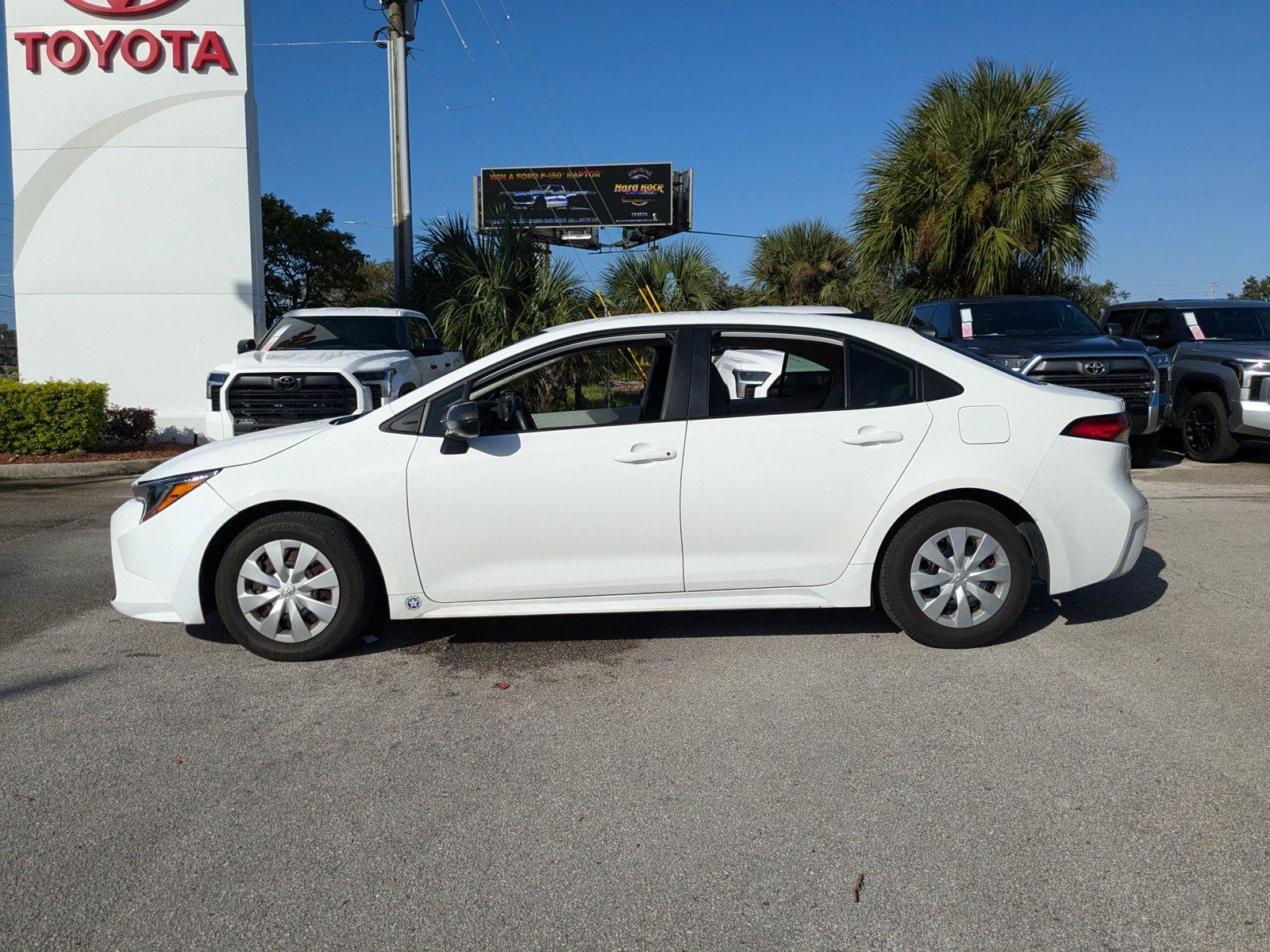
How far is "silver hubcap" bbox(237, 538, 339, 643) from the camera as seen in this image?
492 cm

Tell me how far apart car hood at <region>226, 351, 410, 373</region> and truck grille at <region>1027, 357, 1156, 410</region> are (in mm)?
6797

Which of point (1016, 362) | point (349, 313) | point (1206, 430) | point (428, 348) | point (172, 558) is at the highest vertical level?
point (349, 313)

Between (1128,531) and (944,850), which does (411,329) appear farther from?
(944,850)

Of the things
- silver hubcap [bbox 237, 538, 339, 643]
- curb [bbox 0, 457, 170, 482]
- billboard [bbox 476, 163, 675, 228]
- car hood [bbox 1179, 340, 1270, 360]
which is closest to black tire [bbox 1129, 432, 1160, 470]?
car hood [bbox 1179, 340, 1270, 360]

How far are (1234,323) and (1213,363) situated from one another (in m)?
1.38

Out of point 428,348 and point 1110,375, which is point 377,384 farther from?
point 1110,375

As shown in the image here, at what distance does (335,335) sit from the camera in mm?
12469

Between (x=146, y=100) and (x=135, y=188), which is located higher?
(x=146, y=100)

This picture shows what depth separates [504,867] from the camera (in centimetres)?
314

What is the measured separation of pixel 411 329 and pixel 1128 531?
386 inches

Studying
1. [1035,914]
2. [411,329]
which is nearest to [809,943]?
[1035,914]

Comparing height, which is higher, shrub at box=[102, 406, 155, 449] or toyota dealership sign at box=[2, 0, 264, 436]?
toyota dealership sign at box=[2, 0, 264, 436]

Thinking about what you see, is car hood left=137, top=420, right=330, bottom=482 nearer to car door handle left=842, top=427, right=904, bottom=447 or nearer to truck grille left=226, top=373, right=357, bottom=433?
car door handle left=842, top=427, right=904, bottom=447

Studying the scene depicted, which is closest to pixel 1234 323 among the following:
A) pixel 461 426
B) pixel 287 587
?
pixel 461 426
